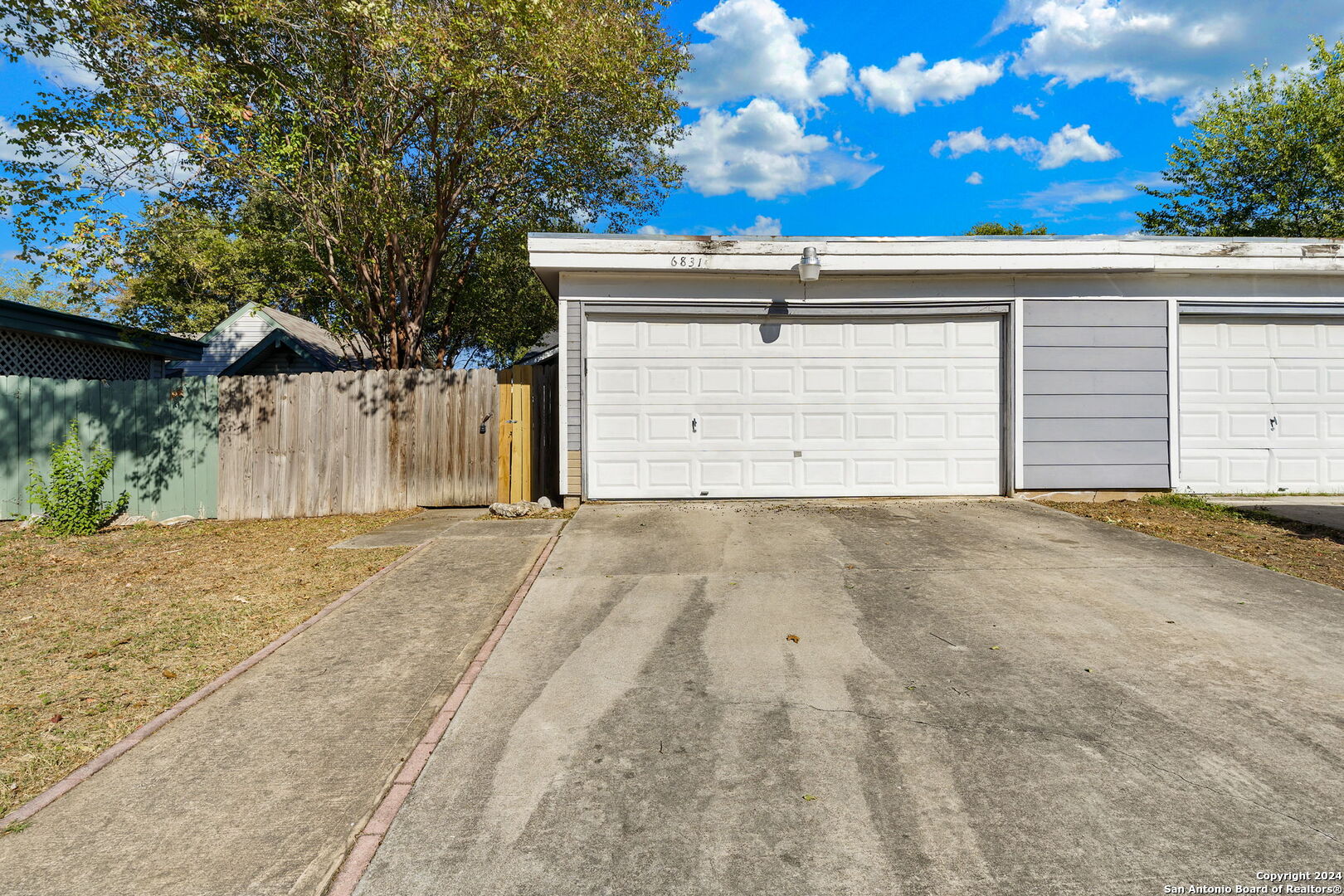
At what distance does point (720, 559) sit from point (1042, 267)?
5884 millimetres

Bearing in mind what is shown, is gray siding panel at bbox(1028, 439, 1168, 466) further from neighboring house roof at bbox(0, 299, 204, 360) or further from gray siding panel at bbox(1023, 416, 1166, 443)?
neighboring house roof at bbox(0, 299, 204, 360)

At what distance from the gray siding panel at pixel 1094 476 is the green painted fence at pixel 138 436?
10.9m

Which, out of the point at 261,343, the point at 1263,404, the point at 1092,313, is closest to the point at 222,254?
the point at 261,343

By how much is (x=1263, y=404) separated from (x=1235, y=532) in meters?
3.11

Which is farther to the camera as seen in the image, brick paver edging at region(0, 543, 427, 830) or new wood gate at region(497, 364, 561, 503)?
new wood gate at region(497, 364, 561, 503)

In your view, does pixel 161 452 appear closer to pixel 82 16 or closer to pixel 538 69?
pixel 82 16

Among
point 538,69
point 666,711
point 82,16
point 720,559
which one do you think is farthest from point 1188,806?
point 82,16

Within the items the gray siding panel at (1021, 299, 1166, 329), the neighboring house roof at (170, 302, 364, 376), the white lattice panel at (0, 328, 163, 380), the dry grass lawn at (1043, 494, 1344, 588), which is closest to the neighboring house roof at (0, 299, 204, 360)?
the white lattice panel at (0, 328, 163, 380)

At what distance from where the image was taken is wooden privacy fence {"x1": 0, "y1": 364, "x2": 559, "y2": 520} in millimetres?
8703

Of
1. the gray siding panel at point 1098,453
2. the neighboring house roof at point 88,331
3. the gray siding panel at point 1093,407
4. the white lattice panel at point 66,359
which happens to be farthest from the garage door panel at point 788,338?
the white lattice panel at point 66,359

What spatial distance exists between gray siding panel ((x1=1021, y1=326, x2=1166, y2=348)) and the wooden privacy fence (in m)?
6.75

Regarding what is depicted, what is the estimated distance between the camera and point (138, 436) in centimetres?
866

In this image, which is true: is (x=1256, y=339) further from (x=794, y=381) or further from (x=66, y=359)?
(x=66, y=359)

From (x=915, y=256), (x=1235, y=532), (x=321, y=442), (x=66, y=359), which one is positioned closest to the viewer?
(x=1235, y=532)
